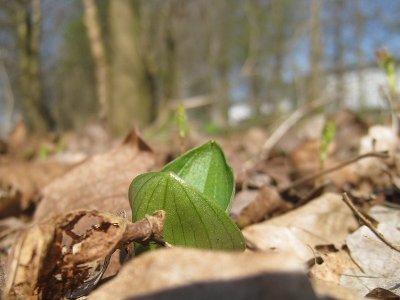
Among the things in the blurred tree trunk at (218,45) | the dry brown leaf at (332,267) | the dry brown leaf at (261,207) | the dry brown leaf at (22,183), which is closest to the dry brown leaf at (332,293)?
the dry brown leaf at (332,267)

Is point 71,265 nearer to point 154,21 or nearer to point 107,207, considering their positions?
point 107,207

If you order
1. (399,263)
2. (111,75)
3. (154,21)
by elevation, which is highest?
(154,21)

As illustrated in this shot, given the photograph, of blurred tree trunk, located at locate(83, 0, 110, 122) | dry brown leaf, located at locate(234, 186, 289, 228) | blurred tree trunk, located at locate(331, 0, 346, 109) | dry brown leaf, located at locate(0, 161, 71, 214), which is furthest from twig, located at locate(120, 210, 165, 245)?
blurred tree trunk, located at locate(331, 0, 346, 109)

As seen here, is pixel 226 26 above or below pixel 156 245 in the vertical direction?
above

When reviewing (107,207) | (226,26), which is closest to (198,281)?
(107,207)

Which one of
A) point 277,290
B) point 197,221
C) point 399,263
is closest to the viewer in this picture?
point 277,290

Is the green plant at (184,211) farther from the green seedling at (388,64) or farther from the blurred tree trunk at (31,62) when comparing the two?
the blurred tree trunk at (31,62)

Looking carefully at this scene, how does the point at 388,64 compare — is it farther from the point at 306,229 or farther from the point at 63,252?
the point at 63,252

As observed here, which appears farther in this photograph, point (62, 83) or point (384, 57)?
point (62, 83)
